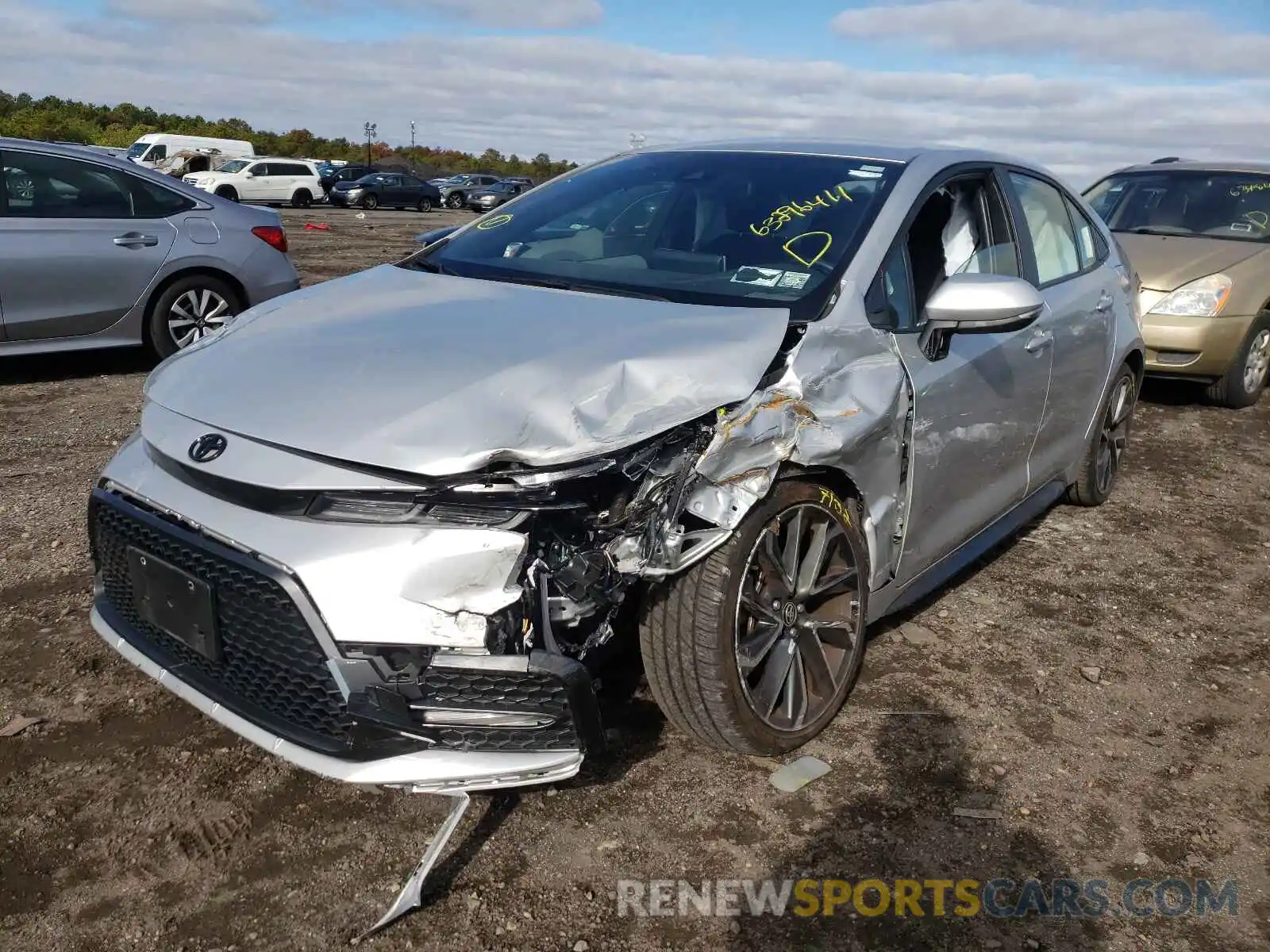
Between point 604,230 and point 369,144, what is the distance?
80483mm

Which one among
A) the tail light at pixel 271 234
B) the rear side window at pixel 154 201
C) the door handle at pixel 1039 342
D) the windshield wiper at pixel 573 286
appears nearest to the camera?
the windshield wiper at pixel 573 286

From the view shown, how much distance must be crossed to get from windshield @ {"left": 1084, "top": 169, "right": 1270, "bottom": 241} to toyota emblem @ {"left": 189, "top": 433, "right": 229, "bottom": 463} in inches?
289

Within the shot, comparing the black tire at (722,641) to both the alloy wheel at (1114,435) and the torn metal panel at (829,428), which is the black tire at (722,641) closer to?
the torn metal panel at (829,428)

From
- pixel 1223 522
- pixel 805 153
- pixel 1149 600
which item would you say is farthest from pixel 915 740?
pixel 1223 522

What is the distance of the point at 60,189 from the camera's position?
20.7 ft

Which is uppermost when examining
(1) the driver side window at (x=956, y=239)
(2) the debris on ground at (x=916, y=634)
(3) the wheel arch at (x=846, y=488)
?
(1) the driver side window at (x=956, y=239)

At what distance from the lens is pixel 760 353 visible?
253 centimetres

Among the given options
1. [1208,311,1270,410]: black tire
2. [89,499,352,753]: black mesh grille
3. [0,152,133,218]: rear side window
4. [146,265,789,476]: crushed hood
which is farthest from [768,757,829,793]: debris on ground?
[1208,311,1270,410]: black tire

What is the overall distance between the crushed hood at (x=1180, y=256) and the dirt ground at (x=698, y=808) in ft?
12.4

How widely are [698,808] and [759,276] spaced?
58.2 inches

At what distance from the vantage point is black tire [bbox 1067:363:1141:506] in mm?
4688

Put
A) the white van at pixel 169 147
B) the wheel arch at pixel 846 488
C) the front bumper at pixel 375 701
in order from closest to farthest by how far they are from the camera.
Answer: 1. the front bumper at pixel 375 701
2. the wheel arch at pixel 846 488
3. the white van at pixel 169 147

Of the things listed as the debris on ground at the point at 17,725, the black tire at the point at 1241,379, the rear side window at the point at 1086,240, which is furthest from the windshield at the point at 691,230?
the black tire at the point at 1241,379

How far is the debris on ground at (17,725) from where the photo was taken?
2.83 metres
